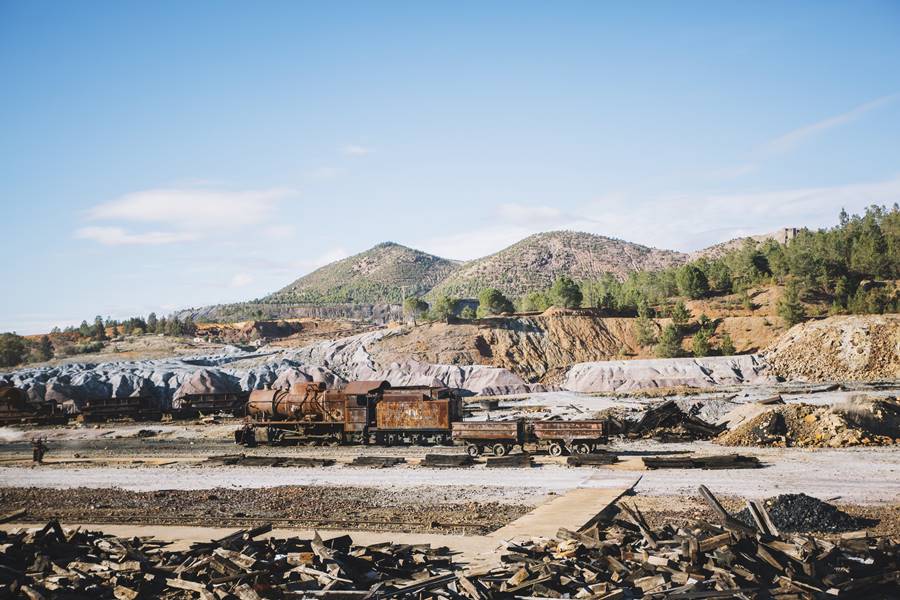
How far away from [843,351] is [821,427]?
37.4 metres

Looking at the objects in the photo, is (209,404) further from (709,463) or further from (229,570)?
(229,570)

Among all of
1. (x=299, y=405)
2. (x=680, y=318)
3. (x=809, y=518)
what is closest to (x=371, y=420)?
(x=299, y=405)

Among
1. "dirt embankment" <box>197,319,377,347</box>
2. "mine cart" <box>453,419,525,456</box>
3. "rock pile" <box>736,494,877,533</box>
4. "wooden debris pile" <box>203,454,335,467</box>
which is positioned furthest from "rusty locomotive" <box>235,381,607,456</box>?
"dirt embankment" <box>197,319,377,347</box>

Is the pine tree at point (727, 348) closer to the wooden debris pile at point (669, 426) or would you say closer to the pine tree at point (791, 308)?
the pine tree at point (791, 308)

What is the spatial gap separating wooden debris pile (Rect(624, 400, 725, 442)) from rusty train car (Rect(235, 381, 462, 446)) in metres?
9.24

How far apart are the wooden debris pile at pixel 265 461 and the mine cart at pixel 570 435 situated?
380 inches

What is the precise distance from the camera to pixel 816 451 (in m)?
28.8

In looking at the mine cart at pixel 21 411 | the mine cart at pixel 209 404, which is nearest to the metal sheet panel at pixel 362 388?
the mine cart at pixel 209 404

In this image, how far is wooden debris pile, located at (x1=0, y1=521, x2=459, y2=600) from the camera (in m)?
13.2

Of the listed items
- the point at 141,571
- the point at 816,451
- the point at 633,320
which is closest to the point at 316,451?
the point at 141,571

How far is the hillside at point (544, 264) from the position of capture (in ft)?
558

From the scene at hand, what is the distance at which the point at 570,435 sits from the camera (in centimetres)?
3023

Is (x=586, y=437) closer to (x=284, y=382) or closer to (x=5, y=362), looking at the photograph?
(x=284, y=382)

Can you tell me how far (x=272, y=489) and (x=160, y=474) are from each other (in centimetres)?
776
